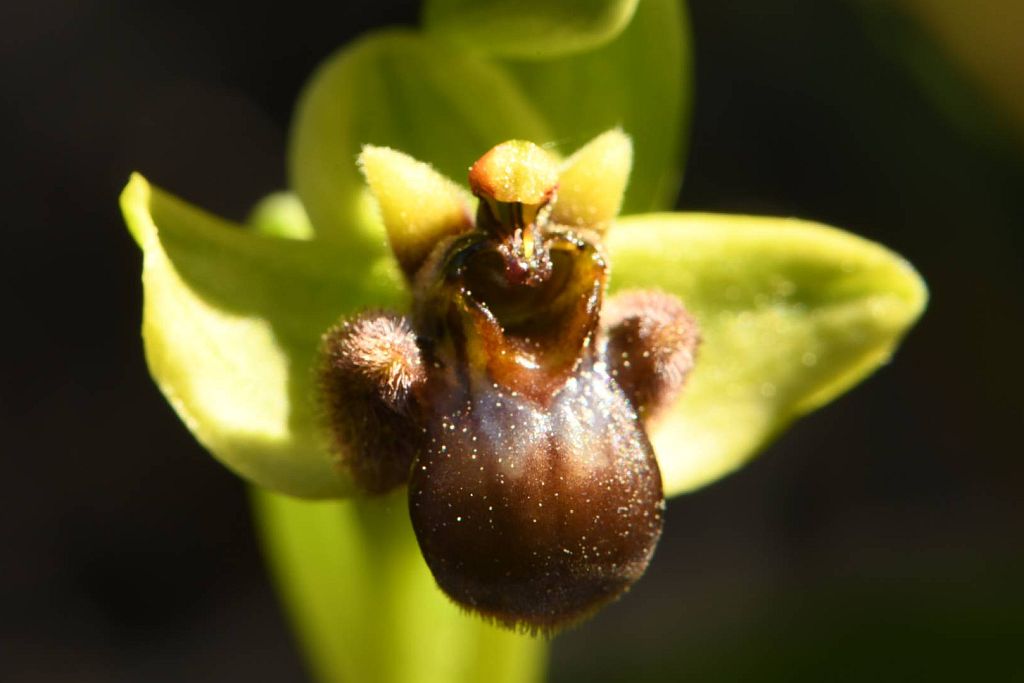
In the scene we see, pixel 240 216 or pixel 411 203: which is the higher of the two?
pixel 240 216

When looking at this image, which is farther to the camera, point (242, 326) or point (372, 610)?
point (372, 610)

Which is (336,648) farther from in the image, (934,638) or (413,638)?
(934,638)

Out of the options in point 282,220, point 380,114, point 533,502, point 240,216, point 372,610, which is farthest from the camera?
point 240,216

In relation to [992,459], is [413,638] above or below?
below

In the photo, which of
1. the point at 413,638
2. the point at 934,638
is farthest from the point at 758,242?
the point at 934,638

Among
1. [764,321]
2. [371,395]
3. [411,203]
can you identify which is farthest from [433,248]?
[764,321]

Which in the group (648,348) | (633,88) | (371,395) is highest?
(633,88)

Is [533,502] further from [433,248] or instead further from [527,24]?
[527,24]
